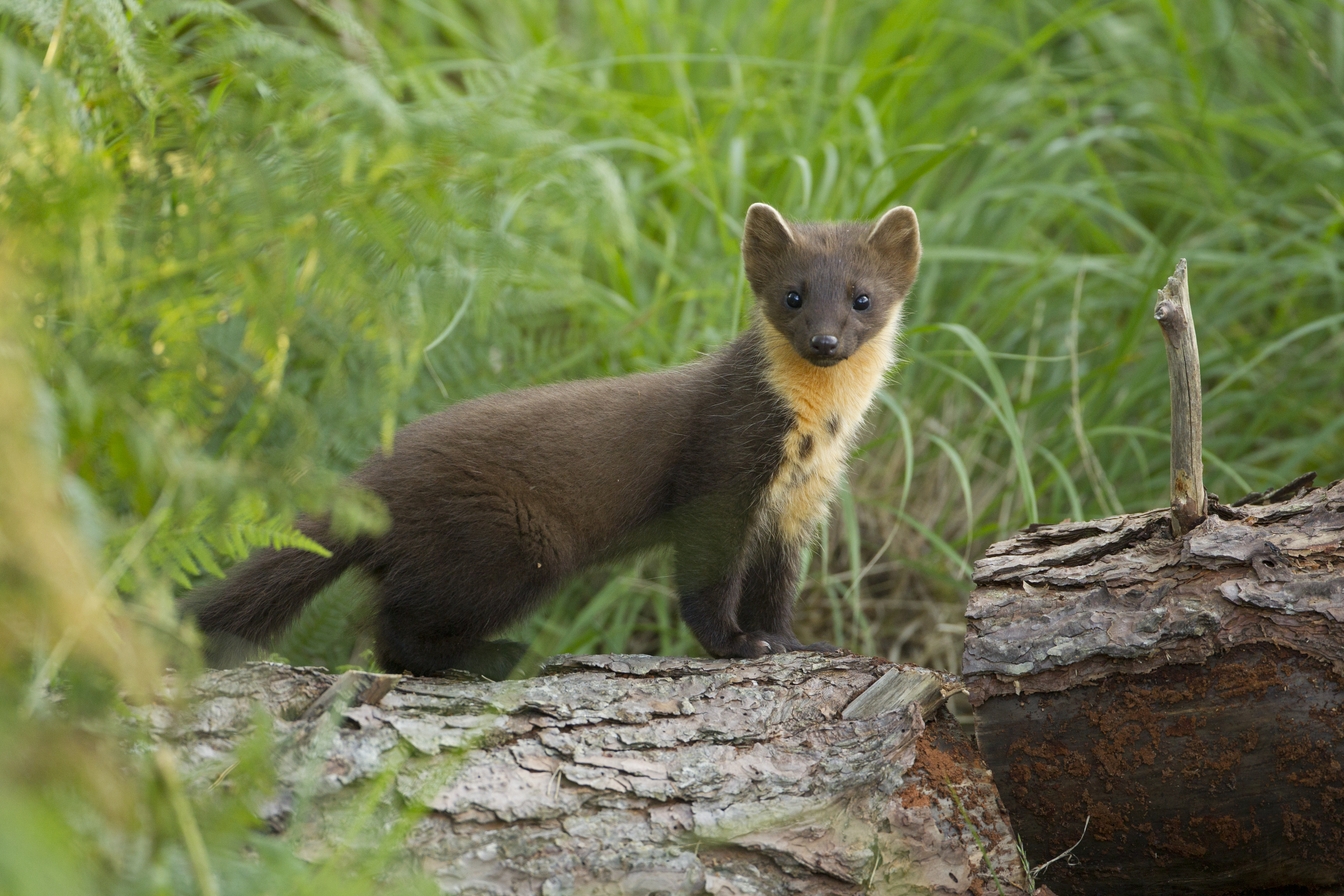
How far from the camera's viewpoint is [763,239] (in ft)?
15.6

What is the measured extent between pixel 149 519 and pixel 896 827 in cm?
204

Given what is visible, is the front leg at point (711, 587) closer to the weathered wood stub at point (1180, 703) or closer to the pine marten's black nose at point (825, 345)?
the pine marten's black nose at point (825, 345)

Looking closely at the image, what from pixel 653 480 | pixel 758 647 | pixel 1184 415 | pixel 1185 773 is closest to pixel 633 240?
pixel 653 480

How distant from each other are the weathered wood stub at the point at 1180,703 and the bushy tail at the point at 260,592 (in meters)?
2.21

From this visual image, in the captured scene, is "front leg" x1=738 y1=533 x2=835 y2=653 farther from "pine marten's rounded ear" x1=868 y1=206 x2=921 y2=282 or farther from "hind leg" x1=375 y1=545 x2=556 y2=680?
"pine marten's rounded ear" x1=868 y1=206 x2=921 y2=282

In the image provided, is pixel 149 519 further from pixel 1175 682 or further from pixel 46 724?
pixel 1175 682

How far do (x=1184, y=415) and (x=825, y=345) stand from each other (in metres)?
1.40

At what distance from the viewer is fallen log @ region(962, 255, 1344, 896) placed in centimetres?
292

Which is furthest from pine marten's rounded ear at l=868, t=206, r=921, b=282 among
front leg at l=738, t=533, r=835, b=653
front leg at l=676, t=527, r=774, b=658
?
front leg at l=676, t=527, r=774, b=658

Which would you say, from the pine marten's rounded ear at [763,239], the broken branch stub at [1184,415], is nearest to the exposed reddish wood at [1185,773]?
the broken branch stub at [1184,415]

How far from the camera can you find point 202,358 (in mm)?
2553

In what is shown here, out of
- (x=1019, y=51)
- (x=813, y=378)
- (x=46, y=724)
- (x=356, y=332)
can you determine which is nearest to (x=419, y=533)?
(x=356, y=332)

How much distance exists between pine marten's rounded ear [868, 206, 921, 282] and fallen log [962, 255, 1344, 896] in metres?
1.63

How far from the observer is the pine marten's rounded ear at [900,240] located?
4711 mm
